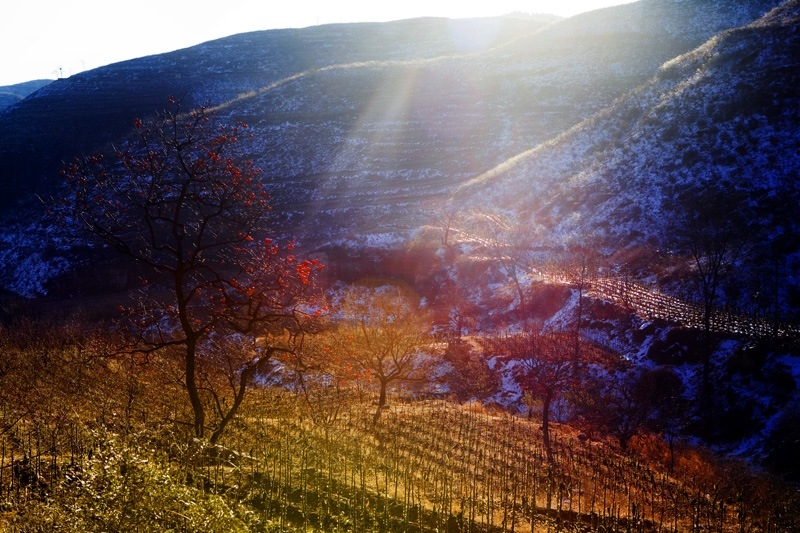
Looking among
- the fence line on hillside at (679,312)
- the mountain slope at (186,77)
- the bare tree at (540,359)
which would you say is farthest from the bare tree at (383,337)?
the mountain slope at (186,77)

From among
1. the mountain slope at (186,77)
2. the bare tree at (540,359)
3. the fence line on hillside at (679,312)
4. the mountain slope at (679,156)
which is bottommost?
the bare tree at (540,359)

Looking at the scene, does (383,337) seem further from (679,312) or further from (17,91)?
(17,91)

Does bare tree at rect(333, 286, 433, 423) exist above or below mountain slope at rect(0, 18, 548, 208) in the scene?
below

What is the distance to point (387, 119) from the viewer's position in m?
80.2

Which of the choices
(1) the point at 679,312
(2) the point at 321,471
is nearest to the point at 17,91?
(1) the point at 679,312

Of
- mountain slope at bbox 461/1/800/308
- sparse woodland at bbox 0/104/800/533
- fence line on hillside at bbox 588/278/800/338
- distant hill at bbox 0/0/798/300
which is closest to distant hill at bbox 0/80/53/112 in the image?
distant hill at bbox 0/0/798/300

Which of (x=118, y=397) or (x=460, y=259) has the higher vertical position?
(x=118, y=397)

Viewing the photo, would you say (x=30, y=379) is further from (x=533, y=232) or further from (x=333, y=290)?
(x=533, y=232)

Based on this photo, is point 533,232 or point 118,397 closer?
point 118,397

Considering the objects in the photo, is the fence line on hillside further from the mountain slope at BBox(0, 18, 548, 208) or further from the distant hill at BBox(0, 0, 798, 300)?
the mountain slope at BBox(0, 18, 548, 208)

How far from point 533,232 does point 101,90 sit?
88135 mm

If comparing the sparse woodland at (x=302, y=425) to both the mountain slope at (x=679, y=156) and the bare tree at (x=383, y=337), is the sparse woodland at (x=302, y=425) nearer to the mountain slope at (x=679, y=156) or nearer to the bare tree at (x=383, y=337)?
Result: the bare tree at (x=383, y=337)

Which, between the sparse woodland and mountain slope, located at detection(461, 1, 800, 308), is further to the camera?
mountain slope, located at detection(461, 1, 800, 308)

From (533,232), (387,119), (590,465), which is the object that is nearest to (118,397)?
(590,465)
